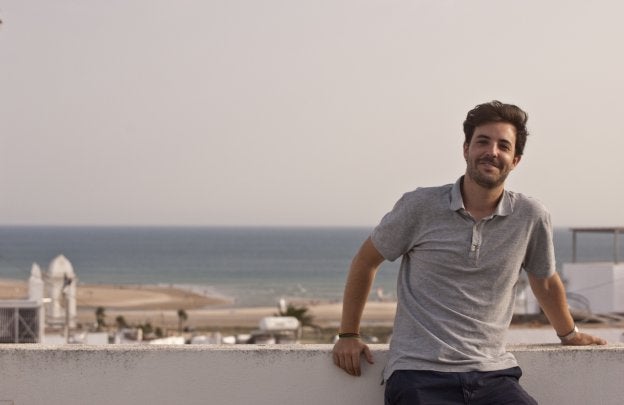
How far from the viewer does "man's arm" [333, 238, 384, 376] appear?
11.6 feet

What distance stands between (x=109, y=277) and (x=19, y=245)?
53.8 metres

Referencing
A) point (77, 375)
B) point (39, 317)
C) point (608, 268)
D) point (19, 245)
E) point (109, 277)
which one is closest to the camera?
point (77, 375)

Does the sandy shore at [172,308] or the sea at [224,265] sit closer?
the sandy shore at [172,308]

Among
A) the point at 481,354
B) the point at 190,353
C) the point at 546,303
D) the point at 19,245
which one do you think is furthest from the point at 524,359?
the point at 19,245

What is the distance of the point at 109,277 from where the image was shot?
90.4m

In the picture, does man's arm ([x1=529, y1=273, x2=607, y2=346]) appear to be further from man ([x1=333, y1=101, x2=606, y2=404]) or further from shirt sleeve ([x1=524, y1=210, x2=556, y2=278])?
man ([x1=333, y1=101, x2=606, y2=404])

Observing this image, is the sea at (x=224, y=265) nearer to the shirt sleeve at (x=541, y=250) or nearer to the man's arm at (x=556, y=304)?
the man's arm at (x=556, y=304)

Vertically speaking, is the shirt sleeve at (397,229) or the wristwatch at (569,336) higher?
the shirt sleeve at (397,229)

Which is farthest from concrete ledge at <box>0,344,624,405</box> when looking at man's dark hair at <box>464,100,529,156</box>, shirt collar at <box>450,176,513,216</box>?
man's dark hair at <box>464,100,529,156</box>

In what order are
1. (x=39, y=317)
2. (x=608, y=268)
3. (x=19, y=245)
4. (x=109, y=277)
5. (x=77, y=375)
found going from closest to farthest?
(x=77, y=375), (x=39, y=317), (x=608, y=268), (x=109, y=277), (x=19, y=245)

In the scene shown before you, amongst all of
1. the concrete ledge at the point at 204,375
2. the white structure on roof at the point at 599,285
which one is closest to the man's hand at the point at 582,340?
the concrete ledge at the point at 204,375

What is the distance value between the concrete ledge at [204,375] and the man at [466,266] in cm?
33

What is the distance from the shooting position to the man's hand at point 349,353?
12.1 feet

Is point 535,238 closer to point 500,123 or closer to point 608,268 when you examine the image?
point 500,123
